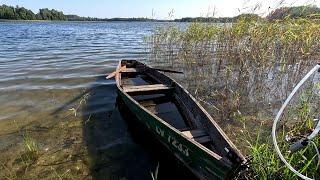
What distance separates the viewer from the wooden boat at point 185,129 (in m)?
3.22

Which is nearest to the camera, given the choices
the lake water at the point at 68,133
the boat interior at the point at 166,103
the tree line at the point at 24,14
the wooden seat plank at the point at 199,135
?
the wooden seat plank at the point at 199,135

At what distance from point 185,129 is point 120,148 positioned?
3.80ft

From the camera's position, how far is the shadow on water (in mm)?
4371

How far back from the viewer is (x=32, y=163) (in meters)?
4.62

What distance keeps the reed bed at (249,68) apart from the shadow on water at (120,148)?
1330 mm

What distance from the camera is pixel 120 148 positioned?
5.10 meters

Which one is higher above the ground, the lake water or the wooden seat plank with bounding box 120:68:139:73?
the wooden seat plank with bounding box 120:68:139:73

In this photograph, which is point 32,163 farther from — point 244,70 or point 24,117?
point 244,70

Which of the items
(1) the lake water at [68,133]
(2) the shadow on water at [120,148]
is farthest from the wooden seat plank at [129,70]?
(2) the shadow on water at [120,148]

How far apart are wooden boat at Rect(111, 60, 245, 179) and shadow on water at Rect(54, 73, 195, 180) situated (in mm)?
354

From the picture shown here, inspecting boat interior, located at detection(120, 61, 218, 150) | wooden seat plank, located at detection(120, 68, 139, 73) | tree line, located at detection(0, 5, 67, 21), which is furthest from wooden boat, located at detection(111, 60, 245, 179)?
tree line, located at detection(0, 5, 67, 21)

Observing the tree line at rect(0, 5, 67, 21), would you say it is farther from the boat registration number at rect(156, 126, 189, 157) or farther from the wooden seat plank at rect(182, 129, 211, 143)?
the wooden seat plank at rect(182, 129, 211, 143)

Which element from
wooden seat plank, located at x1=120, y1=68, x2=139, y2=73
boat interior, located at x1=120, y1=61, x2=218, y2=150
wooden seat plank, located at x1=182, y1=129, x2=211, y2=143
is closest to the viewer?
wooden seat plank, located at x1=182, y1=129, x2=211, y2=143

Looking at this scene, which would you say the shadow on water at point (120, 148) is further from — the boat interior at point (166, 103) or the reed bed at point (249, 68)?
the reed bed at point (249, 68)
